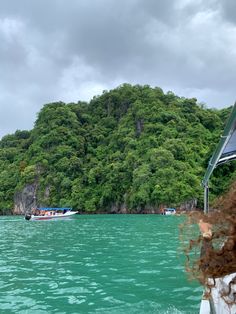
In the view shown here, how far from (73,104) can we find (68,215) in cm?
5609

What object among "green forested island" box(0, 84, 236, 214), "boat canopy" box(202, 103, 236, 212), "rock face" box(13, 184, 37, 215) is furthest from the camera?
"rock face" box(13, 184, 37, 215)

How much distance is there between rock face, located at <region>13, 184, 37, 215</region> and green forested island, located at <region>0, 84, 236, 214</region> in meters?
0.20

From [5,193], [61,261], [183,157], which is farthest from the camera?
[5,193]

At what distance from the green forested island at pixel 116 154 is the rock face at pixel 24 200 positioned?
0.20 meters

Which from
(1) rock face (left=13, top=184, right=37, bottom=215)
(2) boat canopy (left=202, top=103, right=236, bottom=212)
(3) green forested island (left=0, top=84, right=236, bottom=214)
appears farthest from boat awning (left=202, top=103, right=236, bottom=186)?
(1) rock face (left=13, top=184, right=37, bottom=215)

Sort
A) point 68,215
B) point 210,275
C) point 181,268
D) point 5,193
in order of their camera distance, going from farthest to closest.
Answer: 1. point 5,193
2. point 68,215
3. point 181,268
4. point 210,275

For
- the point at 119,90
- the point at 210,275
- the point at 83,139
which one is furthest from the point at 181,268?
the point at 119,90

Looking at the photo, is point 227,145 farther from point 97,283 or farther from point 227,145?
point 97,283

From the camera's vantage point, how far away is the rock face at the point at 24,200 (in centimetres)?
7806

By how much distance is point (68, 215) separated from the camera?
47.4 metres

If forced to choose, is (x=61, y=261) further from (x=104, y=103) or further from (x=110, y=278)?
(x=104, y=103)

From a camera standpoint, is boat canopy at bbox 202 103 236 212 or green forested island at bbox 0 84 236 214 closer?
boat canopy at bbox 202 103 236 212

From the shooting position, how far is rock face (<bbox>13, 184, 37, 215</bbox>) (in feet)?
256

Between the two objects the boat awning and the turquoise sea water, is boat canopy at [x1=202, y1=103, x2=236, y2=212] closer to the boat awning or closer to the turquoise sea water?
the boat awning
